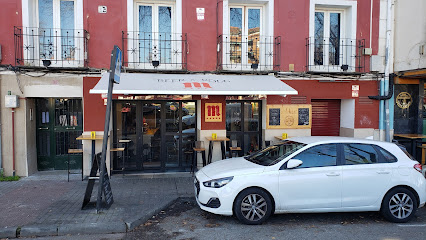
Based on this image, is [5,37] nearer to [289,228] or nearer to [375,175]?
[289,228]

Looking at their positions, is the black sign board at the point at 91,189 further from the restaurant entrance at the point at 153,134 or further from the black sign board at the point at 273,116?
the black sign board at the point at 273,116

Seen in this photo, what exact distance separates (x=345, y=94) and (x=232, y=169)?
6.16 m

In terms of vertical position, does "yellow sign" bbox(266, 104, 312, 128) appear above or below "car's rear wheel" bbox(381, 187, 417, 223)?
above

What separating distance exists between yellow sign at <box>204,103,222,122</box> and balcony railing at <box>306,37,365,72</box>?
3.17m

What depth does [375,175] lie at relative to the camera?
6.11 metres

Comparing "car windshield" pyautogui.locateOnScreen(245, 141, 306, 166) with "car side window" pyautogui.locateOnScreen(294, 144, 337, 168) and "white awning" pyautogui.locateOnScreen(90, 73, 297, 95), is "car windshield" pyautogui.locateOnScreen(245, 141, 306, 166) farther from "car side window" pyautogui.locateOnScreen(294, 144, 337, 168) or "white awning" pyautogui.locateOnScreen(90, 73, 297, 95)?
"white awning" pyautogui.locateOnScreen(90, 73, 297, 95)

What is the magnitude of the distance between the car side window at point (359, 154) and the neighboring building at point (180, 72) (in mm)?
3021

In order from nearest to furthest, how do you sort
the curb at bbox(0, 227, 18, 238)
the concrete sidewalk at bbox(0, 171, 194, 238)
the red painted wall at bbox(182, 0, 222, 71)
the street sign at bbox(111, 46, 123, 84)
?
1. the curb at bbox(0, 227, 18, 238)
2. the concrete sidewalk at bbox(0, 171, 194, 238)
3. the street sign at bbox(111, 46, 123, 84)
4. the red painted wall at bbox(182, 0, 222, 71)

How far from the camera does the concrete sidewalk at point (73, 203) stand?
5.64 metres

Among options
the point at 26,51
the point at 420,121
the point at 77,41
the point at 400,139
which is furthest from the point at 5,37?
the point at 420,121

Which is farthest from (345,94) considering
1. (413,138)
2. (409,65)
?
(413,138)

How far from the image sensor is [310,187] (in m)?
5.95

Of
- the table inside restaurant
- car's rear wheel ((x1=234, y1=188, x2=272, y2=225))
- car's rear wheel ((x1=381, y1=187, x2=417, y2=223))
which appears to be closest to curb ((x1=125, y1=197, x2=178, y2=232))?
car's rear wheel ((x1=234, y1=188, x2=272, y2=225))

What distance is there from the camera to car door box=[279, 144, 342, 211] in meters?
5.92
